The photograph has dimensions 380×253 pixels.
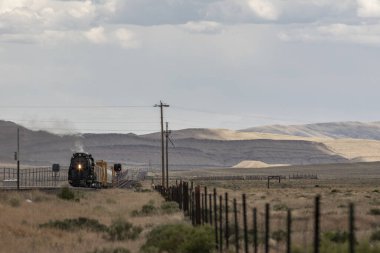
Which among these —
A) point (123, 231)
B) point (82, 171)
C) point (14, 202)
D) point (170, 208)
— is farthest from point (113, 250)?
point (82, 171)

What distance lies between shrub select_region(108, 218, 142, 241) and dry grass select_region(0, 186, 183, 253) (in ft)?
0.89

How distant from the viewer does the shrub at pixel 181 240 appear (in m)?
22.0

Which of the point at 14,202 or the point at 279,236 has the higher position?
the point at 14,202

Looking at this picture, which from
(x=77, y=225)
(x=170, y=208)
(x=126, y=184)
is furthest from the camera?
(x=126, y=184)

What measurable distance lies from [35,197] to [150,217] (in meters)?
16.4

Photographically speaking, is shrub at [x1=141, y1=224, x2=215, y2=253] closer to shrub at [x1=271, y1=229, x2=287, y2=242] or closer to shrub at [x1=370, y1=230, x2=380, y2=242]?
shrub at [x1=271, y1=229, x2=287, y2=242]

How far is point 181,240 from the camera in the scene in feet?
77.1

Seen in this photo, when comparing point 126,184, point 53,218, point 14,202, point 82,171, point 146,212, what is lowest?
point 53,218

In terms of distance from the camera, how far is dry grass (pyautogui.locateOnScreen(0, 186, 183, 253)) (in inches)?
1016

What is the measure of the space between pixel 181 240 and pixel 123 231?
287 inches

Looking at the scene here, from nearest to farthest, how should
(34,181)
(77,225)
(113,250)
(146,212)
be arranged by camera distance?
(113,250) < (77,225) < (146,212) < (34,181)

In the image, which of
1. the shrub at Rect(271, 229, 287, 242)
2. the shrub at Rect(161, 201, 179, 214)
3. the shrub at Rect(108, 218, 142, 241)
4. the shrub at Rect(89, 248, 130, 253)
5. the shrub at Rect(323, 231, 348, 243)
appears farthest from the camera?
the shrub at Rect(161, 201, 179, 214)

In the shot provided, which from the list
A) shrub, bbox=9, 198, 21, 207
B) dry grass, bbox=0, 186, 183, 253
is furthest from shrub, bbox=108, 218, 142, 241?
→ shrub, bbox=9, 198, 21, 207

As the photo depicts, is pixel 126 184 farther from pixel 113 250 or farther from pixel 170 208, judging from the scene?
Answer: pixel 113 250
